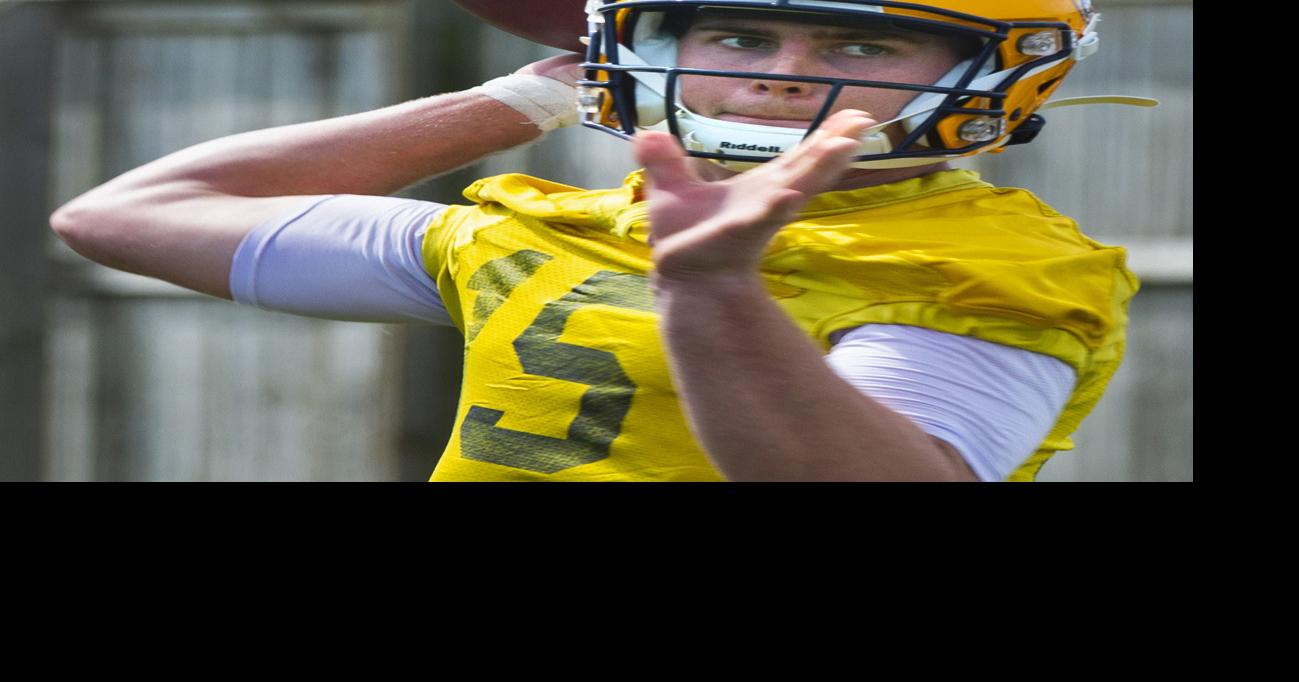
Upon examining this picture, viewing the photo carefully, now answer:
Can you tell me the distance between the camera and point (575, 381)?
152 centimetres

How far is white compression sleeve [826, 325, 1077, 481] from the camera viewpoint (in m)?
1.29

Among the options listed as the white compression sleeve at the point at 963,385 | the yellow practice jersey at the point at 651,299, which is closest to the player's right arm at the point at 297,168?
the yellow practice jersey at the point at 651,299

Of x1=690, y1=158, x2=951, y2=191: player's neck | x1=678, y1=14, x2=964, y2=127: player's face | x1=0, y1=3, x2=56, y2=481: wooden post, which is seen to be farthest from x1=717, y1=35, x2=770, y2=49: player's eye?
x1=0, y1=3, x2=56, y2=481: wooden post

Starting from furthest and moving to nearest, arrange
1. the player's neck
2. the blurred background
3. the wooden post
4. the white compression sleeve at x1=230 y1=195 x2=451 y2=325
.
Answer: the wooden post → the blurred background → the white compression sleeve at x1=230 y1=195 x2=451 y2=325 → the player's neck

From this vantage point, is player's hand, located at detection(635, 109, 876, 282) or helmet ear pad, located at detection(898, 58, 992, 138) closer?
player's hand, located at detection(635, 109, 876, 282)

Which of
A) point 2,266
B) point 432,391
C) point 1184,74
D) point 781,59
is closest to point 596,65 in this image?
point 781,59

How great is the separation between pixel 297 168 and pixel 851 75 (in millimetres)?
730

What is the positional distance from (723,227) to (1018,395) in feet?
1.32

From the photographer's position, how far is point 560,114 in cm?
182

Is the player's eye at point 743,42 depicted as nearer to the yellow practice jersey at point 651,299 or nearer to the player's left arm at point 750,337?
the yellow practice jersey at point 651,299

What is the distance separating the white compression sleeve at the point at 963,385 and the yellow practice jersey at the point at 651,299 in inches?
0.6

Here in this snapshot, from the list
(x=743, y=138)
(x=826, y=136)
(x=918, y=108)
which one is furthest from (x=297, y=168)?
(x=826, y=136)

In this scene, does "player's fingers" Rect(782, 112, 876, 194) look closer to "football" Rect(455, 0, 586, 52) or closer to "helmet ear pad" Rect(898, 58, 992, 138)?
"helmet ear pad" Rect(898, 58, 992, 138)

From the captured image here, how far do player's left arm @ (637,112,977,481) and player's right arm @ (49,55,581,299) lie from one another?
699 mm
